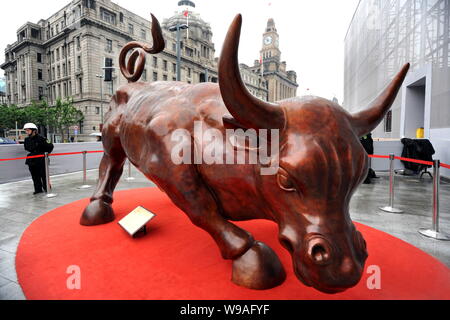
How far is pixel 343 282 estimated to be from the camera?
3.80 feet

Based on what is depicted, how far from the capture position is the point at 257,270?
5.69 feet

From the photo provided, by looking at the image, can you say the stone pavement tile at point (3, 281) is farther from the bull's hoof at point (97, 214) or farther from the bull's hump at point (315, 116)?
the bull's hump at point (315, 116)

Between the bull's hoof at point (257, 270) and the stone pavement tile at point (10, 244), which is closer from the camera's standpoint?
the bull's hoof at point (257, 270)

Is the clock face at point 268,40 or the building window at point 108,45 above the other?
the clock face at point 268,40

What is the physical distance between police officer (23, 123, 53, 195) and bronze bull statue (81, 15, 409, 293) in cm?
442

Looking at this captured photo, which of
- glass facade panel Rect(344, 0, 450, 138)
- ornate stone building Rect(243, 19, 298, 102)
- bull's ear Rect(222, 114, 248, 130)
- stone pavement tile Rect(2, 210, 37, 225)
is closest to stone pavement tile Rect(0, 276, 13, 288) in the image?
stone pavement tile Rect(2, 210, 37, 225)

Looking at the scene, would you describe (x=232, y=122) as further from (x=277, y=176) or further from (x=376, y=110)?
(x=376, y=110)

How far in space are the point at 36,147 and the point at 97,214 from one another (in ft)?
11.7

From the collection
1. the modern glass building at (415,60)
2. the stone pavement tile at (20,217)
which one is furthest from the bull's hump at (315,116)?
the stone pavement tile at (20,217)

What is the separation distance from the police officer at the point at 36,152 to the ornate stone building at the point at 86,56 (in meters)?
22.0

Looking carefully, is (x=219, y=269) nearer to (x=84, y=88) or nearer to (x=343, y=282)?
(x=343, y=282)

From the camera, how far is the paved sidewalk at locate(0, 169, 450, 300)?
2518mm

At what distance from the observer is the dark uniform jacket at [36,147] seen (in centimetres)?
549

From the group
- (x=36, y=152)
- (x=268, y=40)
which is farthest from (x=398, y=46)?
(x=268, y=40)
